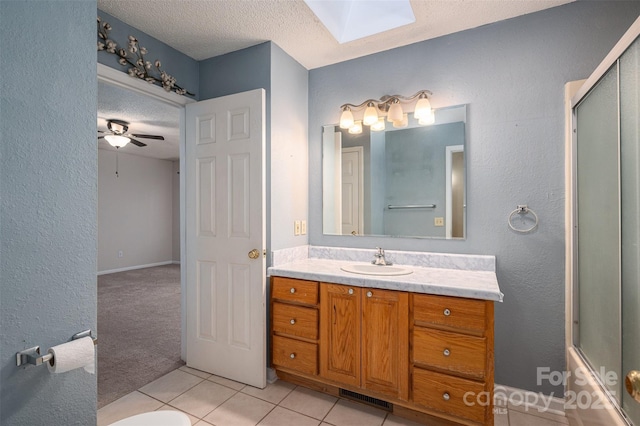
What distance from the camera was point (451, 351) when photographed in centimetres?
160

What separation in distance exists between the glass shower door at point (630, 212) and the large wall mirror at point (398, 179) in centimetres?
93

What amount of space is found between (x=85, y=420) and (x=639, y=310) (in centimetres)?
194

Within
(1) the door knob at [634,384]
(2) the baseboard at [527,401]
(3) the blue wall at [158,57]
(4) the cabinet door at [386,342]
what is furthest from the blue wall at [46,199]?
(2) the baseboard at [527,401]

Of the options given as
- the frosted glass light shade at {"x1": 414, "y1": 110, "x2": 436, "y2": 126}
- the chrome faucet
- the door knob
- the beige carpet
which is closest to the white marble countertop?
the chrome faucet

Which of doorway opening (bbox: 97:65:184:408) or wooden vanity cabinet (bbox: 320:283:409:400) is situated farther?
doorway opening (bbox: 97:65:184:408)

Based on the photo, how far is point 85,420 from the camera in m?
1.02

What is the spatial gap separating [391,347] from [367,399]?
45 centimetres

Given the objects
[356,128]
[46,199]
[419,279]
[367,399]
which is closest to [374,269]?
[419,279]

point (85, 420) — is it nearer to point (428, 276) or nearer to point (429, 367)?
point (429, 367)

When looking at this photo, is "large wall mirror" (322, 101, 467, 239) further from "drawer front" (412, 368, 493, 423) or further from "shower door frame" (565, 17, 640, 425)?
"drawer front" (412, 368, 493, 423)

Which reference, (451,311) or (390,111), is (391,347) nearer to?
(451,311)

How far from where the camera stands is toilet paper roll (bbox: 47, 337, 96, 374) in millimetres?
889

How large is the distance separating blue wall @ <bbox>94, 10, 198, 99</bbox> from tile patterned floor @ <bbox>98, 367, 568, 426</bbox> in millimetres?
2145

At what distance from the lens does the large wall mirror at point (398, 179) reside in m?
2.15
